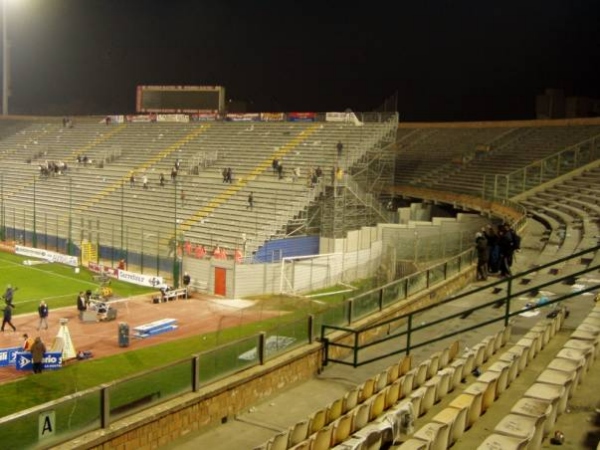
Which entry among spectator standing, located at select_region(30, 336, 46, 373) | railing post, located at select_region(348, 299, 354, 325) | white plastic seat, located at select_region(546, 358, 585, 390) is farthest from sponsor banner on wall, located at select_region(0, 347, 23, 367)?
white plastic seat, located at select_region(546, 358, 585, 390)

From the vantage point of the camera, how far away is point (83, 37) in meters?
61.1

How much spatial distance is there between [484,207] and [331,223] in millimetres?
7082

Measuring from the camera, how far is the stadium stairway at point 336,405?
28.2 feet

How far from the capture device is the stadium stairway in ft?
28.2

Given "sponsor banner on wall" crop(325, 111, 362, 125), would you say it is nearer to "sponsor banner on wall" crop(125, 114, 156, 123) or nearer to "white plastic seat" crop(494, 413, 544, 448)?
"sponsor banner on wall" crop(125, 114, 156, 123)

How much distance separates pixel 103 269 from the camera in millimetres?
28547

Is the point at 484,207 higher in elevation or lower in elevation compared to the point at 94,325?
higher

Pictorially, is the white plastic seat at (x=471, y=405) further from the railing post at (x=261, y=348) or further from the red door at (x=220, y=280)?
the red door at (x=220, y=280)

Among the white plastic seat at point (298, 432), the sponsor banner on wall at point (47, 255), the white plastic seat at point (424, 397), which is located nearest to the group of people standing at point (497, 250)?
the white plastic seat at point (424, 397)

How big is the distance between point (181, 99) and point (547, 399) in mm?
45688

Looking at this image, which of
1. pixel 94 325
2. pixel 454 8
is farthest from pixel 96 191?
pixel 454 8

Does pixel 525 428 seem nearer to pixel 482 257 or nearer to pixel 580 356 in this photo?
pixel 580 356

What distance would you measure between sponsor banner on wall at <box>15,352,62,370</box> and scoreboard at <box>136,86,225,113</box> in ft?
115

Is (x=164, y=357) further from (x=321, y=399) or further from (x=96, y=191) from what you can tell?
(x=96, y=191)
